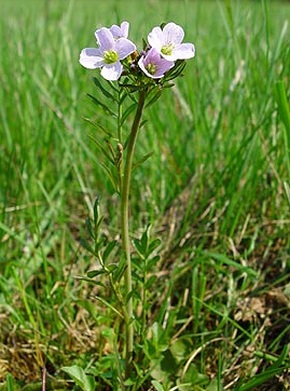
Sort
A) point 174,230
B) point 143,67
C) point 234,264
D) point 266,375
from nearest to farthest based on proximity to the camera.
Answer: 1. point 143,67
2. point 266,375
3. point 234,264
4. point 174,230

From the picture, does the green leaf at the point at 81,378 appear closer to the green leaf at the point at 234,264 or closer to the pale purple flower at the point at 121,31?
the green leaf at the point at 234,264

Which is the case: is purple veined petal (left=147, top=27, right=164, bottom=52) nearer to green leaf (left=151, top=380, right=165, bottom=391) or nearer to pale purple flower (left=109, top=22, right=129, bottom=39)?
pale purple flower (left=109, top=22, right=129, bottom=39)

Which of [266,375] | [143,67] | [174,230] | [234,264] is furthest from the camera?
[174,230]

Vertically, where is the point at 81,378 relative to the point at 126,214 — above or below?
below

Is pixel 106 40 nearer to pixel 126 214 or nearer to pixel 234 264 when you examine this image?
pixel 126 214

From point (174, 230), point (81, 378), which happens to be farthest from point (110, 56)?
point (174, 230)

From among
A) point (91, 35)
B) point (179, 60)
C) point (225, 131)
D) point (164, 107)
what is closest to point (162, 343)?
point (179, 60)

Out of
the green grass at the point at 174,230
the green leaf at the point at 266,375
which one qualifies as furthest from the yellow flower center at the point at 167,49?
the green leaf at the point at 266,375

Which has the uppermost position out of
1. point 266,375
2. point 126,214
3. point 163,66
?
point 163,66
